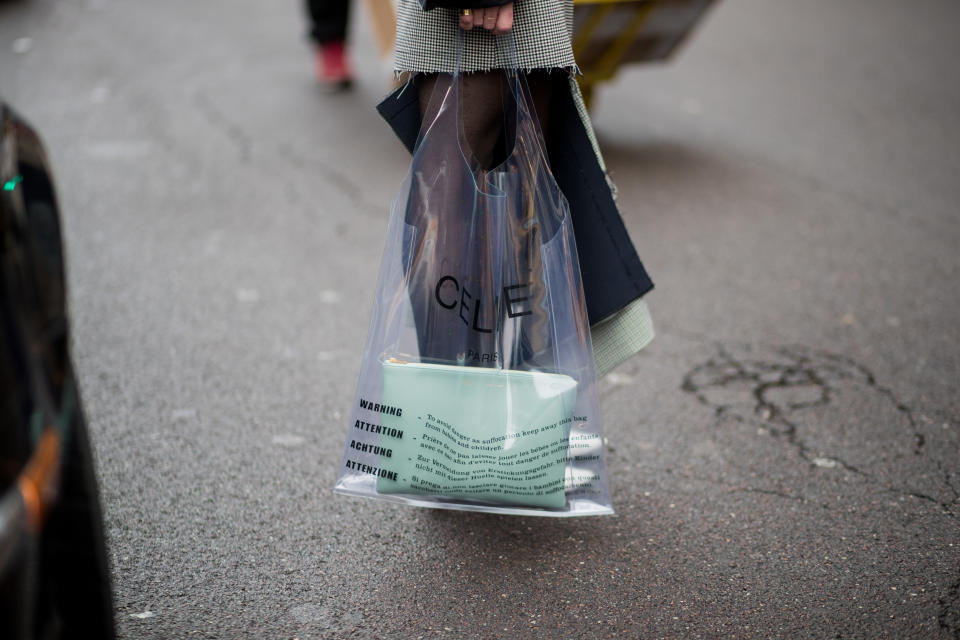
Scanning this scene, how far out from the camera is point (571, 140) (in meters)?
2.23

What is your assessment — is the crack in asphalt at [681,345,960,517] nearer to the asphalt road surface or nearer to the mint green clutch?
the asphalt road surface

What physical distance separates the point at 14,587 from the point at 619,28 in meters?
3.90

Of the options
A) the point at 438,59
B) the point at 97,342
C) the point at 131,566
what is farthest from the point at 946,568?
the point at 97,342

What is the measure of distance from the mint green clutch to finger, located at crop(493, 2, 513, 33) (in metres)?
0.76

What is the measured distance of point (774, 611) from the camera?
2.08m

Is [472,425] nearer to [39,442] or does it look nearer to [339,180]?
[39,442]

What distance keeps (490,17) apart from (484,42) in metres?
0.07

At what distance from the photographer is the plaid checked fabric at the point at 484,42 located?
6.83 feet

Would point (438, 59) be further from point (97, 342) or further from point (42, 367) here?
point (97, 342)

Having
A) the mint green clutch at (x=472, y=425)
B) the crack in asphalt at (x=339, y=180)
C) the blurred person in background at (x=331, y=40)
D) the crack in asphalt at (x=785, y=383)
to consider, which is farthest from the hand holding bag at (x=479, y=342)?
the blurred person in background at (x=331, y=40)

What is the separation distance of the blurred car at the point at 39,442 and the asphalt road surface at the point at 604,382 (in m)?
0.66

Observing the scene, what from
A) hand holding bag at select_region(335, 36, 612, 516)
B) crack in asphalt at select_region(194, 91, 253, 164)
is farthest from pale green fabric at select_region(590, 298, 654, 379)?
crack in asphalt at select_region(194, 91, 253, 164)

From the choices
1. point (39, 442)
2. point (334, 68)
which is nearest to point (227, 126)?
point (334, 68)

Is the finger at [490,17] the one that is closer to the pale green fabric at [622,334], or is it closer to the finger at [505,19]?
the finger at [505,19]
